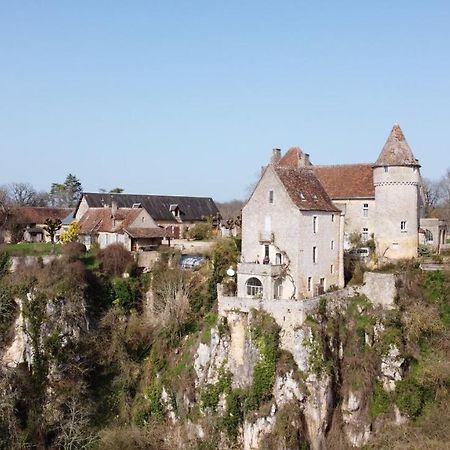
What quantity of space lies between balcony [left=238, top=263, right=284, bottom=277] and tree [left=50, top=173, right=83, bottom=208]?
71.4 meters

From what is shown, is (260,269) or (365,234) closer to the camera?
(260,269)

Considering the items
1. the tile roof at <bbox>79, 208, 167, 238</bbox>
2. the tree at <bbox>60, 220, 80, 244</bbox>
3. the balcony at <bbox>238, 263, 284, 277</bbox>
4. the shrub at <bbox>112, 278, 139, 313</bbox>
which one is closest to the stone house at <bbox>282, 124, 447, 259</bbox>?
the balcony at <bbox>238, 263, 284, 277</bbox>

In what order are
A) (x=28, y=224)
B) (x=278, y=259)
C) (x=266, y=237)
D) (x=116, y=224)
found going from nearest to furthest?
(x=278, y=259), (x=266, y=237), (x=116, y=224), (x=28, y=224)

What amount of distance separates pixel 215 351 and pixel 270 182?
12.6 m

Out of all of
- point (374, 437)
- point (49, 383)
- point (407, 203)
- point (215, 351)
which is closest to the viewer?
point (374, 437)

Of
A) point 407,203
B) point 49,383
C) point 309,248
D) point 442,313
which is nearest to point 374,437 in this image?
point 442,313

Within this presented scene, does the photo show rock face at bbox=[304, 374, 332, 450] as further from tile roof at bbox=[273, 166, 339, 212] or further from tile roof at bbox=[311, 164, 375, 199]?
tile roof at bbox=[311, 164, 375, 199]

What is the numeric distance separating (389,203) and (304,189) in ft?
25.9

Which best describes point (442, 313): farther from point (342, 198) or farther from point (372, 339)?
point (342, 198)

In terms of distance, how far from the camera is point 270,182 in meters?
41.9

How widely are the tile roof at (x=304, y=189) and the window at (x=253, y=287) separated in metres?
5.96

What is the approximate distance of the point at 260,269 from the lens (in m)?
39.9

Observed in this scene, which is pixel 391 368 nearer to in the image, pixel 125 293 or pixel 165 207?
pixel 125 293

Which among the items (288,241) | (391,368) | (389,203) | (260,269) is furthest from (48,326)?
(389,203)
